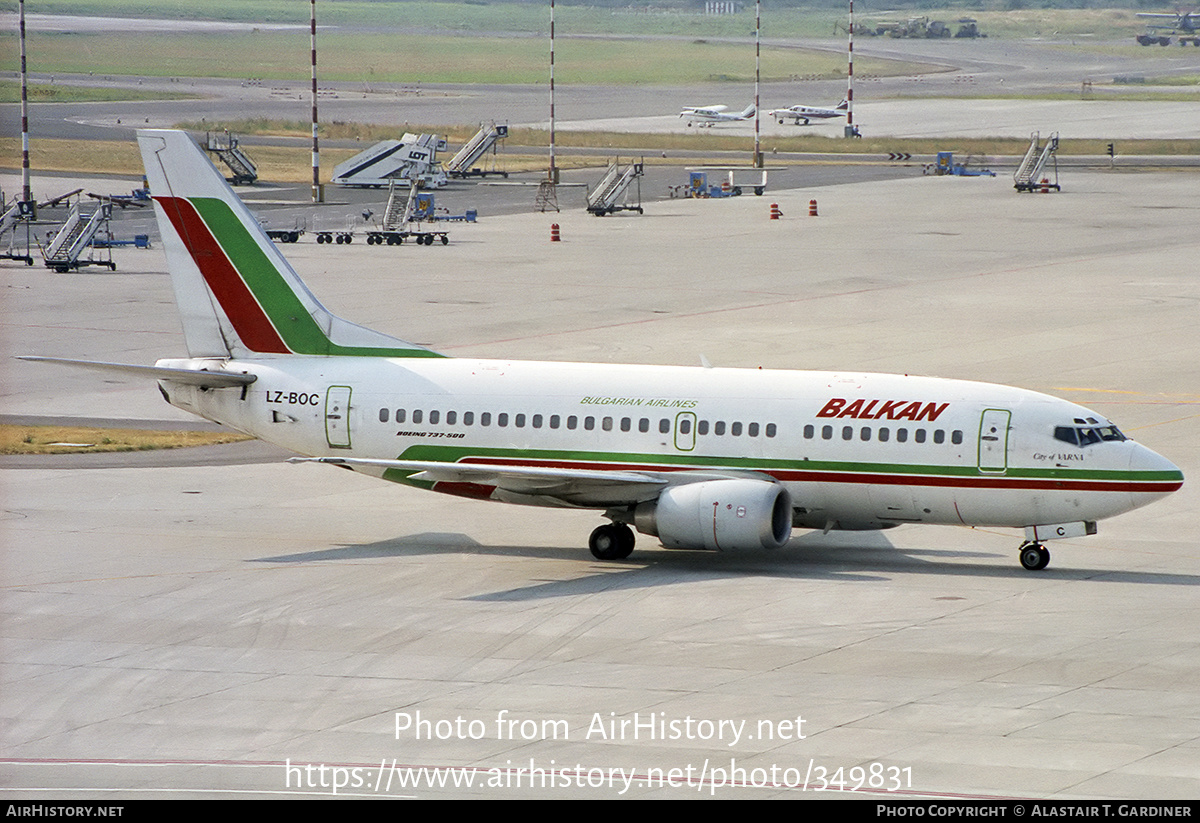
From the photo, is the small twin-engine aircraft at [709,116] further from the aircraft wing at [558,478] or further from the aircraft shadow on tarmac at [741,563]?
A: the aircraft wing at [558,478]

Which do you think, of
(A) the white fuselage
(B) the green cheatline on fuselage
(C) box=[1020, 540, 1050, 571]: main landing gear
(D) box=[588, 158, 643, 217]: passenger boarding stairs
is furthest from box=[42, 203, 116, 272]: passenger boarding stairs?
(C) box=[1020, 540, 1050, 571]: main landing gear

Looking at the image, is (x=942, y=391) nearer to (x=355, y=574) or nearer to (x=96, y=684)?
(x=355, y=574)

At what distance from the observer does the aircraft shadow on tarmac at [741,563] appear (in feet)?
114

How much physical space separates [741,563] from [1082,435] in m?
7.38

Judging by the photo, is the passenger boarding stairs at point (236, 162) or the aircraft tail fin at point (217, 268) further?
the passenger boarding stairs at point (236, 162)

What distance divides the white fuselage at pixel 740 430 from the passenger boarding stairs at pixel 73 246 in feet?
155

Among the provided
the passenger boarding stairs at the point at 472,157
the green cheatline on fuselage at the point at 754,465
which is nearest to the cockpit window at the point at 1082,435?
the green cheatline on fuselage at the point at 754,465

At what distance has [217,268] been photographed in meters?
41.2

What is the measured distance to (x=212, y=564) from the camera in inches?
1426

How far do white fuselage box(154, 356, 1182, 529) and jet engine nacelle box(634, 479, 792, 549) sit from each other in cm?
89

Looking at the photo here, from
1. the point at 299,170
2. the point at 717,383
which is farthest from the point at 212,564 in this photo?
Result: the point at 299,170

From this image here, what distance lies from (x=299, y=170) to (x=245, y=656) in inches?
4236

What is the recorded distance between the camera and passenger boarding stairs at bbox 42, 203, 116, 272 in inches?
3324

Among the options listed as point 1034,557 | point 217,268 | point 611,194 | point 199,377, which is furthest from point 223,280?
point 611,194
